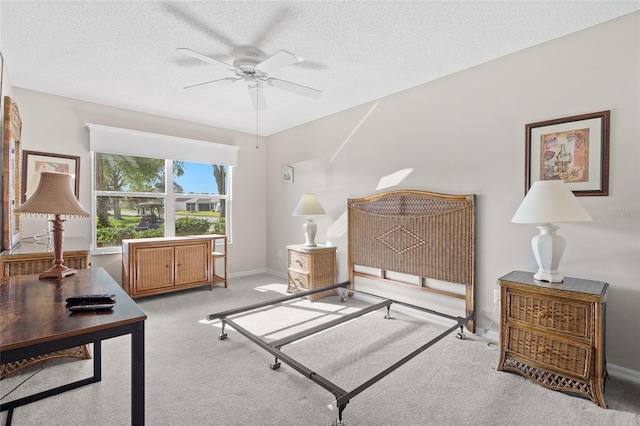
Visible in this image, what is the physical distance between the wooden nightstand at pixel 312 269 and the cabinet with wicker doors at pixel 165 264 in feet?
4.02

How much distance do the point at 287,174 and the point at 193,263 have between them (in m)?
2.00

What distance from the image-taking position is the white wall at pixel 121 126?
11.7 feet

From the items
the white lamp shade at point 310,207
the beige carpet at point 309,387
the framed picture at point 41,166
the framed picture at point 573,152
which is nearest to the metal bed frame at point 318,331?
the beige carpet at point 309,387

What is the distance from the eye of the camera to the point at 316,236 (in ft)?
15.2

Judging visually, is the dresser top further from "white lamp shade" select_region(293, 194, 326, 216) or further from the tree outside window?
the tree outside window

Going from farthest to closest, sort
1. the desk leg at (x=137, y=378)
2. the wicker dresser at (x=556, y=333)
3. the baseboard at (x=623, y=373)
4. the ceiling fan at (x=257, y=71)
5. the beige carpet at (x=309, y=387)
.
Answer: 1. the ceiling fan at (x=257, y=71)
2. the baseboard at (x=623, y=373)
3. the wicker dresser at (x=556, y=333)
4. the beige carpet at (x=309, y=387)
5. the desk leg at (x=137, y=378)

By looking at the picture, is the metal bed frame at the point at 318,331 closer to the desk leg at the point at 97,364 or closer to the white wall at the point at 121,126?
the desk leg at the point at 97,364

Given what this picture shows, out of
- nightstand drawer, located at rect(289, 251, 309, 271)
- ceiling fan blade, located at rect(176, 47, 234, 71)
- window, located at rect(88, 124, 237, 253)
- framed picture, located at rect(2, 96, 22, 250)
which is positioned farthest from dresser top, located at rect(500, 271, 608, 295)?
window, located at rect(88, 124, 237, 253)

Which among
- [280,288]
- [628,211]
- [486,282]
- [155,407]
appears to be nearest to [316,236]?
[280,288]

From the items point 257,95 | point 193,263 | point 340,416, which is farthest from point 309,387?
point 193,263

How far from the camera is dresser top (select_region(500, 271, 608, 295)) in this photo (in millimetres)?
1973

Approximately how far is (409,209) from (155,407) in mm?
2768

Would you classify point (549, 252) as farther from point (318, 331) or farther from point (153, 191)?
point (153, 191)

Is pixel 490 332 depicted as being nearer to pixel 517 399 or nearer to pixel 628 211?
pixel 517 399
